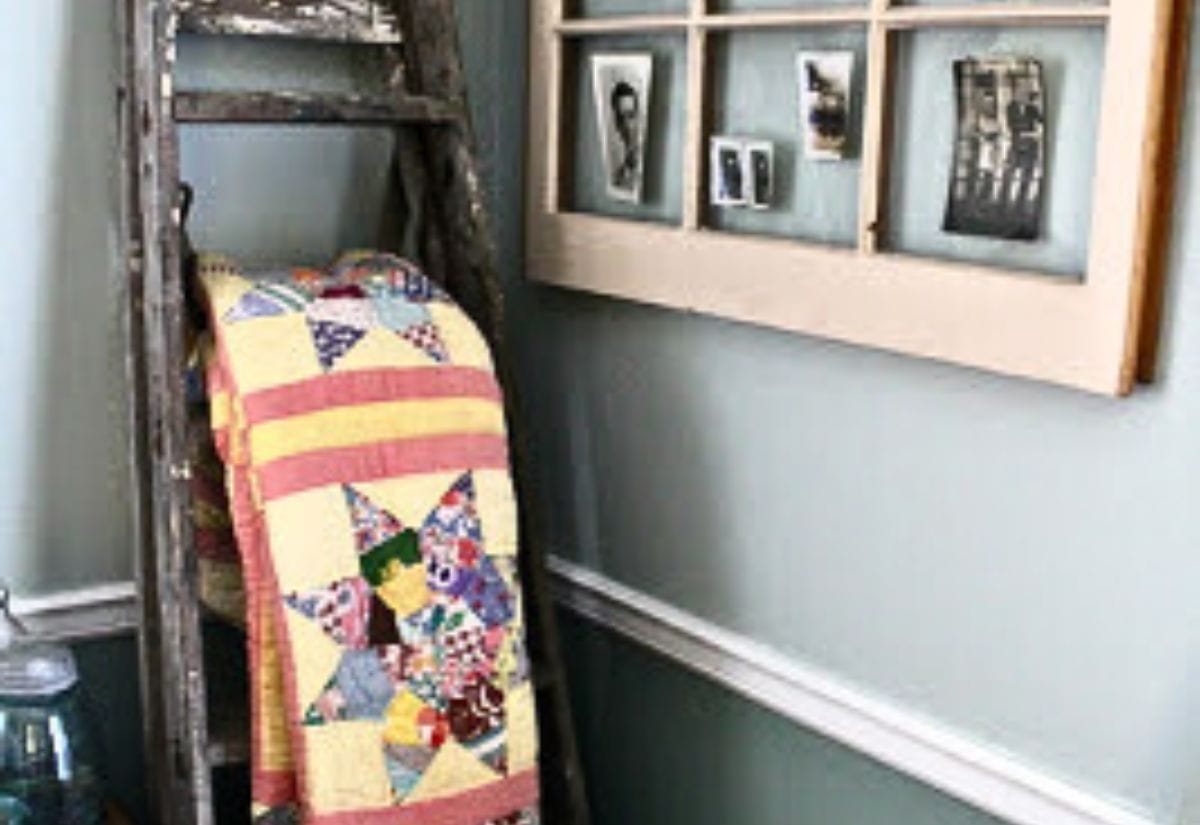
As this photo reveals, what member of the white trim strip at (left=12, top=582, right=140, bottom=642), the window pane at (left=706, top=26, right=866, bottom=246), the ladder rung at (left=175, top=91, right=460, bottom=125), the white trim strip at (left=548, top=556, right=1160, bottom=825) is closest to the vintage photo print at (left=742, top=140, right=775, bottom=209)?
the window pane at (left=706, top=26, right=866, bottom=246)

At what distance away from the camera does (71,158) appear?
5.32 feet

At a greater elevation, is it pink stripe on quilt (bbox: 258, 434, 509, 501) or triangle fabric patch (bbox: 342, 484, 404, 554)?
pink stripe on quilt (bbox: 258, 434, 509, 501)

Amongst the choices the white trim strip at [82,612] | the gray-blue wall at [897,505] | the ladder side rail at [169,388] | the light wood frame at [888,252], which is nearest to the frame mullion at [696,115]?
the light wood frame at [888,252]

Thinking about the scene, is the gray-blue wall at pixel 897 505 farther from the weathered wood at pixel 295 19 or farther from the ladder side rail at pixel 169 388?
the ladder side rail at pixel 169 388

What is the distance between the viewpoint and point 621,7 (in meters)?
1.73

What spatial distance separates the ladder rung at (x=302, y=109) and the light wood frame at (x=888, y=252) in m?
0.19

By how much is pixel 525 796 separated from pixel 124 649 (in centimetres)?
48

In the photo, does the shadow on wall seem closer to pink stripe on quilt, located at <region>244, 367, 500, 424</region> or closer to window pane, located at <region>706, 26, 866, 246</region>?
pink stripe on quilt, located at <region>244, 367, 500, 424</region>

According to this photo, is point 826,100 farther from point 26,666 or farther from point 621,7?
point 26,666

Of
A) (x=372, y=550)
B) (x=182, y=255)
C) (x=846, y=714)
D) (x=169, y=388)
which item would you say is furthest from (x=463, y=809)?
(x=182, y=255)

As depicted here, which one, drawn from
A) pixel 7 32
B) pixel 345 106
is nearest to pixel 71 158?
pixel 7 32

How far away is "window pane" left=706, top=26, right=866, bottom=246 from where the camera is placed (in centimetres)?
147

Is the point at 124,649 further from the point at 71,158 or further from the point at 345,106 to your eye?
the point at 345,106

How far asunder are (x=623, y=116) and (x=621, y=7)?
124 mm
